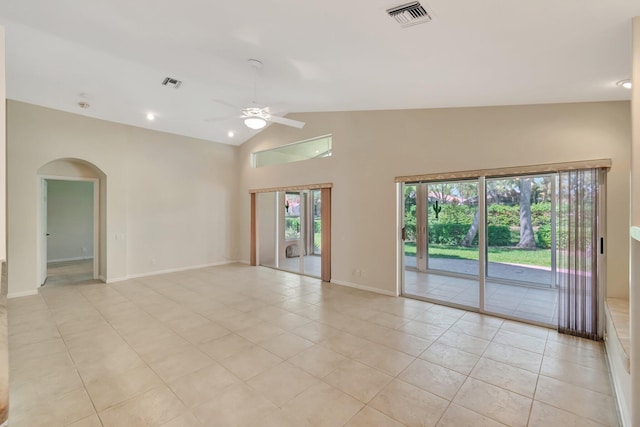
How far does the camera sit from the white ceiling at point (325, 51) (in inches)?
84.9

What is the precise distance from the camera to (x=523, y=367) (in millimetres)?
2777

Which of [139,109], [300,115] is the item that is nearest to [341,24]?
[300,115]

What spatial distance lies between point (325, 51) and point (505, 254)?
5.26 m

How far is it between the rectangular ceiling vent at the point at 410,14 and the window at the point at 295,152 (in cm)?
376

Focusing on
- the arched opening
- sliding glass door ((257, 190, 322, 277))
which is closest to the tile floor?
sliding glass door ((257, 190, 322, 277))

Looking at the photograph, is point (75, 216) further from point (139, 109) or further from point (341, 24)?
point (341, 24)

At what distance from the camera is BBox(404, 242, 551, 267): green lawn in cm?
545

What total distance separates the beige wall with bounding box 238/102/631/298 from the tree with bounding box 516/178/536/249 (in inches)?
81.3

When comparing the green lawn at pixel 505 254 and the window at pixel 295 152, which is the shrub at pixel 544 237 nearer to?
the green lawn at pixel 505 254

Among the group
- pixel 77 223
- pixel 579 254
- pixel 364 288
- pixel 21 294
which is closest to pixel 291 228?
pixel 364 288

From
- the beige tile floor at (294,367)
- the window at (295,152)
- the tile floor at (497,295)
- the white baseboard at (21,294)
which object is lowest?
the beige tile floor at (294,367)

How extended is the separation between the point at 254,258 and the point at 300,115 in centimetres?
→ 396

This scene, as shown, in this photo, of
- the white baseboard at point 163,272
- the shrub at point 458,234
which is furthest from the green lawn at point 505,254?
the white baseboard at point 163,272

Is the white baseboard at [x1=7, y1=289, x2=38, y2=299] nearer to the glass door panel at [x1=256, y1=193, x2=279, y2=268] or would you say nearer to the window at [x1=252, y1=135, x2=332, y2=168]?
the glass door panel at [x1=256, y1=193, x2=279, y2=268]
